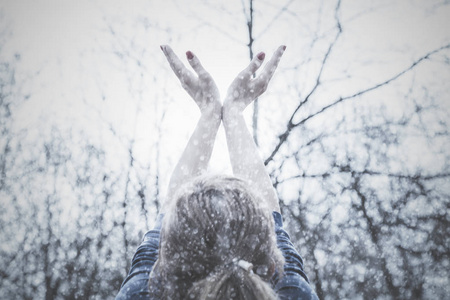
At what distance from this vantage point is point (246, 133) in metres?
1.72

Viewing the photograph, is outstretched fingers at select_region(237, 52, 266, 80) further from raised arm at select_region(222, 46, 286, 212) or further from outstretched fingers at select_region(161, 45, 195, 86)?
outstretched fingers at select_region(161, 45, 195, 86)

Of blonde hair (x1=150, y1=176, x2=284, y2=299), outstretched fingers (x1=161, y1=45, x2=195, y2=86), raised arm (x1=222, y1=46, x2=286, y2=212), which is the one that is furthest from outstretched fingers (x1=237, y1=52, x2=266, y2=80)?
blonde hair (x1=150, y1=176, x2=284, y2=299)

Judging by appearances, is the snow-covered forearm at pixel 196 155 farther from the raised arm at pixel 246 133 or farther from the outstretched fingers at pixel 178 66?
the outstretched fingers at pixel 178 66

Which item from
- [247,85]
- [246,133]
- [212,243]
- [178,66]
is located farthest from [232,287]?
[178,66]

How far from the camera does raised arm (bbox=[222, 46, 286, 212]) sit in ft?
5.00

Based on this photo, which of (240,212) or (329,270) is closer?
(240,212)

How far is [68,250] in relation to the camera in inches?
267

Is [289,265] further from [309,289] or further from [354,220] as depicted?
[354,220]

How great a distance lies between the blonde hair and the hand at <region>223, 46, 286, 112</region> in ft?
3.33

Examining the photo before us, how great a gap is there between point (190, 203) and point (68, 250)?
7332 mm

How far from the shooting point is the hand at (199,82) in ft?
6.23

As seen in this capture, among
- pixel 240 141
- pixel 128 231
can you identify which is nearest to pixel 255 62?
pixel 240 141

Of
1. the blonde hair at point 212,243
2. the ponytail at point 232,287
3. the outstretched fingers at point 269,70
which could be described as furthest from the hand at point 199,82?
the ponytail at point 232,287

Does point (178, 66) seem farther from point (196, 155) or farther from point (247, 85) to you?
point (196, 155)
